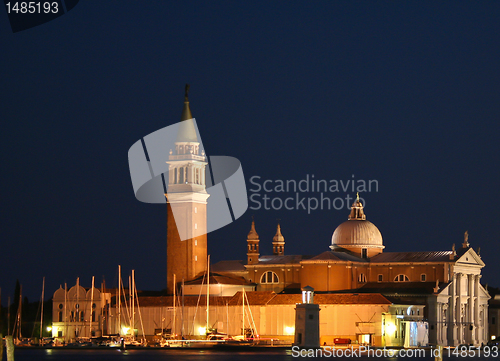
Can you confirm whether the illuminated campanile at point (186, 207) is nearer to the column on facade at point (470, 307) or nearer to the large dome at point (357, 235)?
the large dome at point (357, 235)

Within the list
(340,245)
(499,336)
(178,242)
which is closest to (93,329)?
(178,242)

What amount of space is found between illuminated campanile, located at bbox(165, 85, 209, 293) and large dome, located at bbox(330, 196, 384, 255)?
10.3 metres

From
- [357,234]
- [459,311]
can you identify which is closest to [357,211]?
[357,234]

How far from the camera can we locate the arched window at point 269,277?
76938 millimetres

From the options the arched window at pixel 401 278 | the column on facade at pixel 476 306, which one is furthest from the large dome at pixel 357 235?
the column on facade at pixel 476 306

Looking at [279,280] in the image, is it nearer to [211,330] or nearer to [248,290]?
[248,290]

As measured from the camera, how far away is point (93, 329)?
249 ft

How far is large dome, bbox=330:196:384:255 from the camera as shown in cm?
7694

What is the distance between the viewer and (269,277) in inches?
3041

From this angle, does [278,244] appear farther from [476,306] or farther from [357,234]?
[476,306]

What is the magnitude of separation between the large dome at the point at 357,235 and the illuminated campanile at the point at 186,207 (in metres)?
10.3

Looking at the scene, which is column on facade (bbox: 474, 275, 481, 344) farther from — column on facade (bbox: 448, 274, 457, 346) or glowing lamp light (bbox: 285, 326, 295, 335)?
glowing lamp light (bbox: 285, 326, 295, 335)

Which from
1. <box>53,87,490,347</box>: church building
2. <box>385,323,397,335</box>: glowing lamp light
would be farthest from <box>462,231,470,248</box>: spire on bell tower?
<box>385,323,397,335</box>: glowing lamp light

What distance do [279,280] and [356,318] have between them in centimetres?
1100
